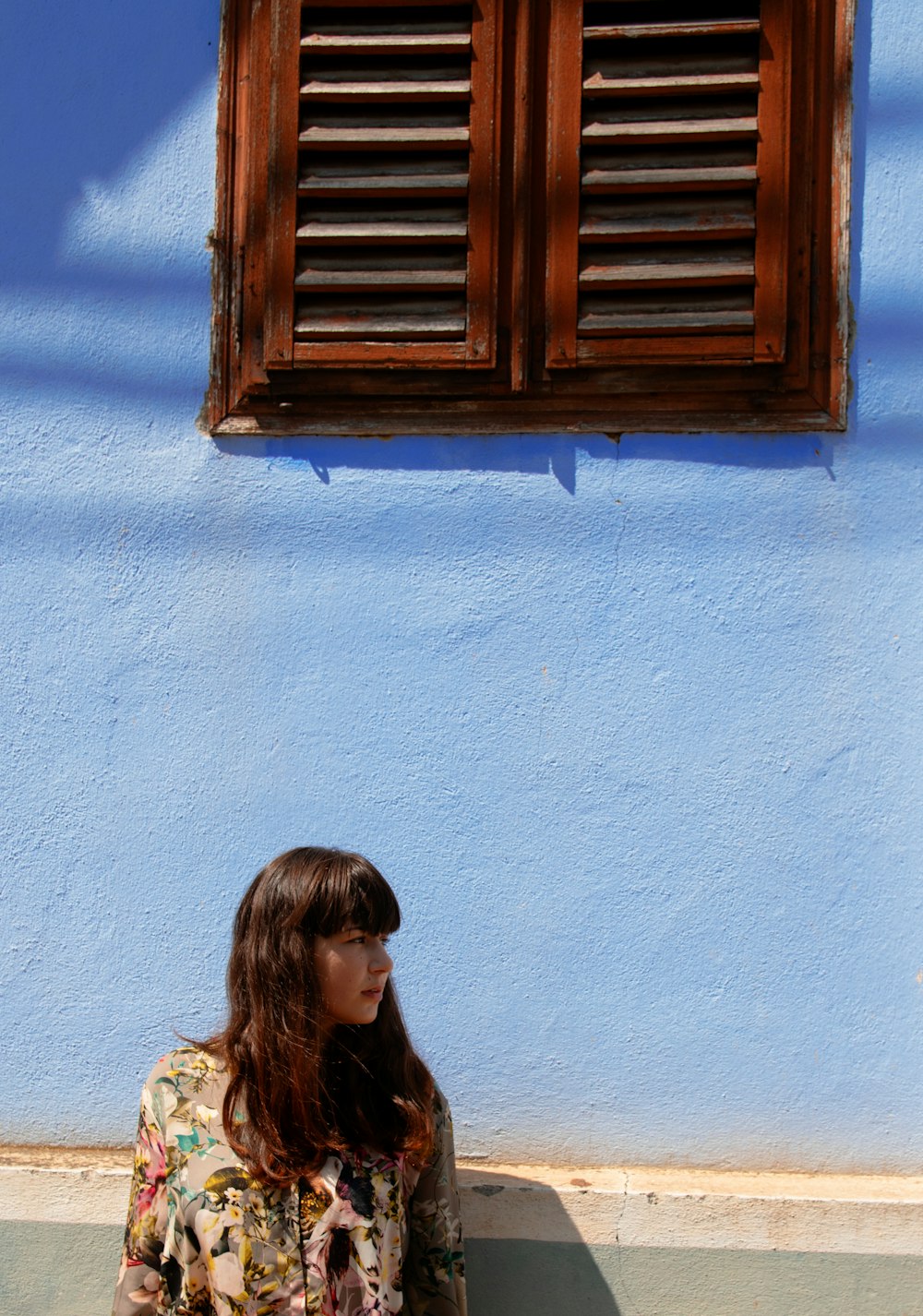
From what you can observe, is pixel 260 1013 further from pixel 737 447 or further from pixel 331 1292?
pixel 737 447

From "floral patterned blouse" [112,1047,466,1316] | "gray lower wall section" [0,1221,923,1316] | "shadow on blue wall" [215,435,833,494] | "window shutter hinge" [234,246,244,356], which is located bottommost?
"gray lower wall section" [0,1221,923,1316]

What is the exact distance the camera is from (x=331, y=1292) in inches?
84.4

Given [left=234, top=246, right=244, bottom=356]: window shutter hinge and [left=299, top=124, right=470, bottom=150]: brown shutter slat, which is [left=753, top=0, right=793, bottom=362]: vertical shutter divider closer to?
[left=299, top=124, right=470, bottom=150]: brown shutter slat

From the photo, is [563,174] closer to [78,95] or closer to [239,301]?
[239,301]

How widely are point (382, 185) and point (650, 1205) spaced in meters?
2.20

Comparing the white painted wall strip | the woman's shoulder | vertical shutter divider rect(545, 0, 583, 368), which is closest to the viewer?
the woman's shoulder

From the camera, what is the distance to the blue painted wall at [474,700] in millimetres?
2729

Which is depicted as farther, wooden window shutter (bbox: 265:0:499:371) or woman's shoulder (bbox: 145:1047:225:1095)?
wooden window shutter (bbox: 265:0:499:371)

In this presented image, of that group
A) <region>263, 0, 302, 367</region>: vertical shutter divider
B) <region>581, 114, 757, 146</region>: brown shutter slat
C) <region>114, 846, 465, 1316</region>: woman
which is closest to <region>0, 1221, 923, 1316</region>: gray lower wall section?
<region>114, 846, 465, 1316</region>: woman

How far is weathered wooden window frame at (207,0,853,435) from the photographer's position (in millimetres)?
2812

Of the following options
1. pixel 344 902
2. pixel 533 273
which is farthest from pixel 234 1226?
pixel 533 273

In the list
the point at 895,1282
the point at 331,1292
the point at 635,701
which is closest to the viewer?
the point at 331,1292

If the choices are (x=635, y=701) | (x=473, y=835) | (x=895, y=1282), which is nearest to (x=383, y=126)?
(x=635, y=701)

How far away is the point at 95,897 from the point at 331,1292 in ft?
3.45
